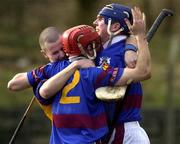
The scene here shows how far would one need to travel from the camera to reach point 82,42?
624 cm

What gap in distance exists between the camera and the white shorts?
652 centimetres

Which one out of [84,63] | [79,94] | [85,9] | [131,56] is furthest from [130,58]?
[85,9]

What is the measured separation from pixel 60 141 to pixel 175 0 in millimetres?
14673

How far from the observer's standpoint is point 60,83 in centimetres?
620

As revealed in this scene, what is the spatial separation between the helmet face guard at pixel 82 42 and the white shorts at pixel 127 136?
60cm

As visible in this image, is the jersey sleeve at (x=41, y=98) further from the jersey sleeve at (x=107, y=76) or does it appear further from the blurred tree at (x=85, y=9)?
the blurred tree at (x=85, y=9)

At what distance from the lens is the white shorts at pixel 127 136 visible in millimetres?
6520

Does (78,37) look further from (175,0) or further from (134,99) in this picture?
(175,0)

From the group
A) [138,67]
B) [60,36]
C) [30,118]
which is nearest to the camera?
[138,67]

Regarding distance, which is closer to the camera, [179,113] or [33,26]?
[179,113]

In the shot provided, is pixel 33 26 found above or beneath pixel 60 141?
beneath

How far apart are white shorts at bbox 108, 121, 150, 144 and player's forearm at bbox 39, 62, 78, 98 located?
0.59 m

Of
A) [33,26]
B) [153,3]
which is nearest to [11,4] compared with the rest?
[33,26]

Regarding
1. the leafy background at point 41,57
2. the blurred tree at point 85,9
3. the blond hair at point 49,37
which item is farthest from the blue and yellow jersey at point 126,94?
the blurred tree at point 85,9
